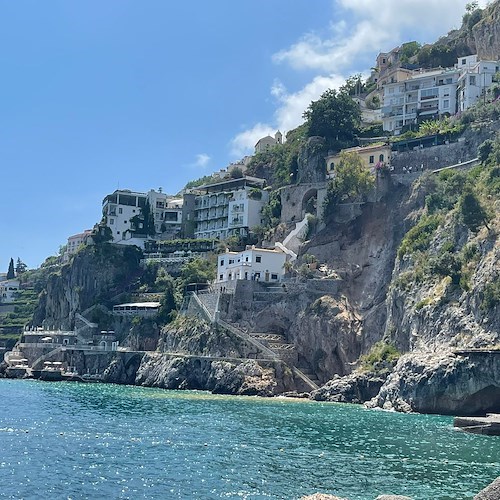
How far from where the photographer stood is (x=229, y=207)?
12075 centimetres

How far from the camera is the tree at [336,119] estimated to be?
111438 mm

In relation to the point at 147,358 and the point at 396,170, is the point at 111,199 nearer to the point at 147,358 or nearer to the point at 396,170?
the point at 147,358

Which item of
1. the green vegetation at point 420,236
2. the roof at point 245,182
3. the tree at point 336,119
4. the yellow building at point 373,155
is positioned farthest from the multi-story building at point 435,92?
the green vegetation at point 420,236

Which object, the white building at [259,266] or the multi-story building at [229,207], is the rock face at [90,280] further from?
the white building at [259,266]

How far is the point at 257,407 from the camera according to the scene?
68.4 m

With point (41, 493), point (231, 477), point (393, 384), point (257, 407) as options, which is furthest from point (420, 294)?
point (41, 493)

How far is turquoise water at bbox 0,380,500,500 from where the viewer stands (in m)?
34.0

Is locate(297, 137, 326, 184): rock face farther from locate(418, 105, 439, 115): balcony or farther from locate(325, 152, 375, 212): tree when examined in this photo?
locate(418, 105, 439, 115): balcony

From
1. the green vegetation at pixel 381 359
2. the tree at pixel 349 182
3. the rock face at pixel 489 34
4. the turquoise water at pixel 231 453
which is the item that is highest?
the rock face at pixel 489 34

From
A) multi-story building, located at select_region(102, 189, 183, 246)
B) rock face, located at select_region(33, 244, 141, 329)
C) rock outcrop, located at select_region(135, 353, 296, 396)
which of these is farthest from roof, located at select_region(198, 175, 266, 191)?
rock outcrop, located at select_region(135, 353, 296, 396)

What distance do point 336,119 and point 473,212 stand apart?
1590 inches

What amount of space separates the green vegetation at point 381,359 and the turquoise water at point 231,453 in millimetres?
9573

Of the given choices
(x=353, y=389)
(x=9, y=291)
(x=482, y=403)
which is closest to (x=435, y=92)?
(x=353, y=389)

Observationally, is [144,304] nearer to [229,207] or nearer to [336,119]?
[229,207]
